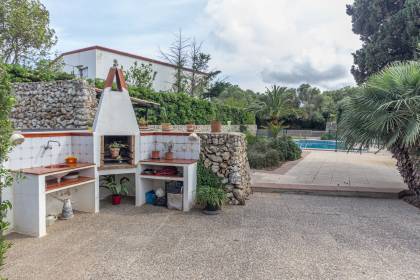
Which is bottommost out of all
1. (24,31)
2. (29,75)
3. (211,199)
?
(211,199)

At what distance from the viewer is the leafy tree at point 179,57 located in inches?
836

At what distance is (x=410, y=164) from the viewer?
682cm

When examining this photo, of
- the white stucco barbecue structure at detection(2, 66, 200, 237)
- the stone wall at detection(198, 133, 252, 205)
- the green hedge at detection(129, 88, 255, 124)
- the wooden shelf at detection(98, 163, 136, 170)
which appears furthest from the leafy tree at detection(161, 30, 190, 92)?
the wooden shelf at detection(98, 163, 136, 170)

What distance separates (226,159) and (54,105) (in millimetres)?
7708

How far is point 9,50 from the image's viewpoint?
15617mm

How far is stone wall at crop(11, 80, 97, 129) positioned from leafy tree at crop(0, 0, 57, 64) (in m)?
6.32

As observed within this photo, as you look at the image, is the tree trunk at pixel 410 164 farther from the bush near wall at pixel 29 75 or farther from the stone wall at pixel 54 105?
the bush near wall at pixel 29 75

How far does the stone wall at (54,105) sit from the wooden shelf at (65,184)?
492 cm

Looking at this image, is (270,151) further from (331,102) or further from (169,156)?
(331,102)

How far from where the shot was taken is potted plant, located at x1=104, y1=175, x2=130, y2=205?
654 centimetres

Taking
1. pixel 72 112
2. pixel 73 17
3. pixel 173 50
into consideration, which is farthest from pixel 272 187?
pixel 173 50

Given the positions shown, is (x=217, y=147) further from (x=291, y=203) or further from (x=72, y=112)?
(x=72, y=112)

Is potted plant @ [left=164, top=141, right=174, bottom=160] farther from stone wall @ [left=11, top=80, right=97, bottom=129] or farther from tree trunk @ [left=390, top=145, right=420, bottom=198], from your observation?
tree trunk @ [left=390, top=145, right=420, bottom=198]

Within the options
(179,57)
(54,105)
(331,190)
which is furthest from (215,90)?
(331,190)
